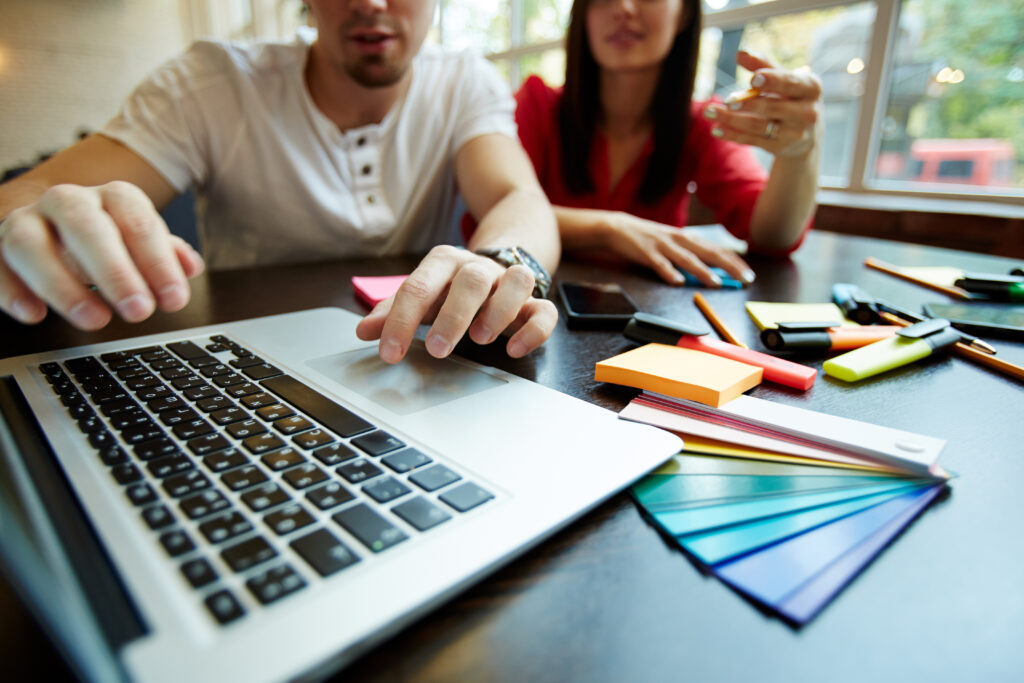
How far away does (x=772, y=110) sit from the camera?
847mm

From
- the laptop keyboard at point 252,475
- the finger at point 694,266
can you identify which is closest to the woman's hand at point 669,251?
the finger at point 694,266

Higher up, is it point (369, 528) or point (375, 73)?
point (375, 73)

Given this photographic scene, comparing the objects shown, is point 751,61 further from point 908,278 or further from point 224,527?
point 224,527

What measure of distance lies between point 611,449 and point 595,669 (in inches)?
4.9

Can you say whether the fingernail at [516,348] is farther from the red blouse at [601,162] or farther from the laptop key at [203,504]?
the red blouse at [601,162]

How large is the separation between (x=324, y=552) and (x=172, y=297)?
0.23 m

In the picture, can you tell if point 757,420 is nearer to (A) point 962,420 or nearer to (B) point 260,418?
(A) point 962,420

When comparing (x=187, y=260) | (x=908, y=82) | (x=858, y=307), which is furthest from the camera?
(x=908, y=82)

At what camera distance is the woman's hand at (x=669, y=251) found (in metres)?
0.77

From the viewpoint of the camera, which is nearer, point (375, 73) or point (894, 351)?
point (894, 351)

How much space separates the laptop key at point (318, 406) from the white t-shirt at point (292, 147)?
0.67 metres

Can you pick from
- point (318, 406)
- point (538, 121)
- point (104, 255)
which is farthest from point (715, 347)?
point (538, 121)

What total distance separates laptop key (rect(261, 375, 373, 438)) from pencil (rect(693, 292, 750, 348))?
340mm

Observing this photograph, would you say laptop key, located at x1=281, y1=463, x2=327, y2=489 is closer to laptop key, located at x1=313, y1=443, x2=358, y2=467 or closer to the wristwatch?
laptop key, located at x1=313, y1=443, x2=358, y2=467
